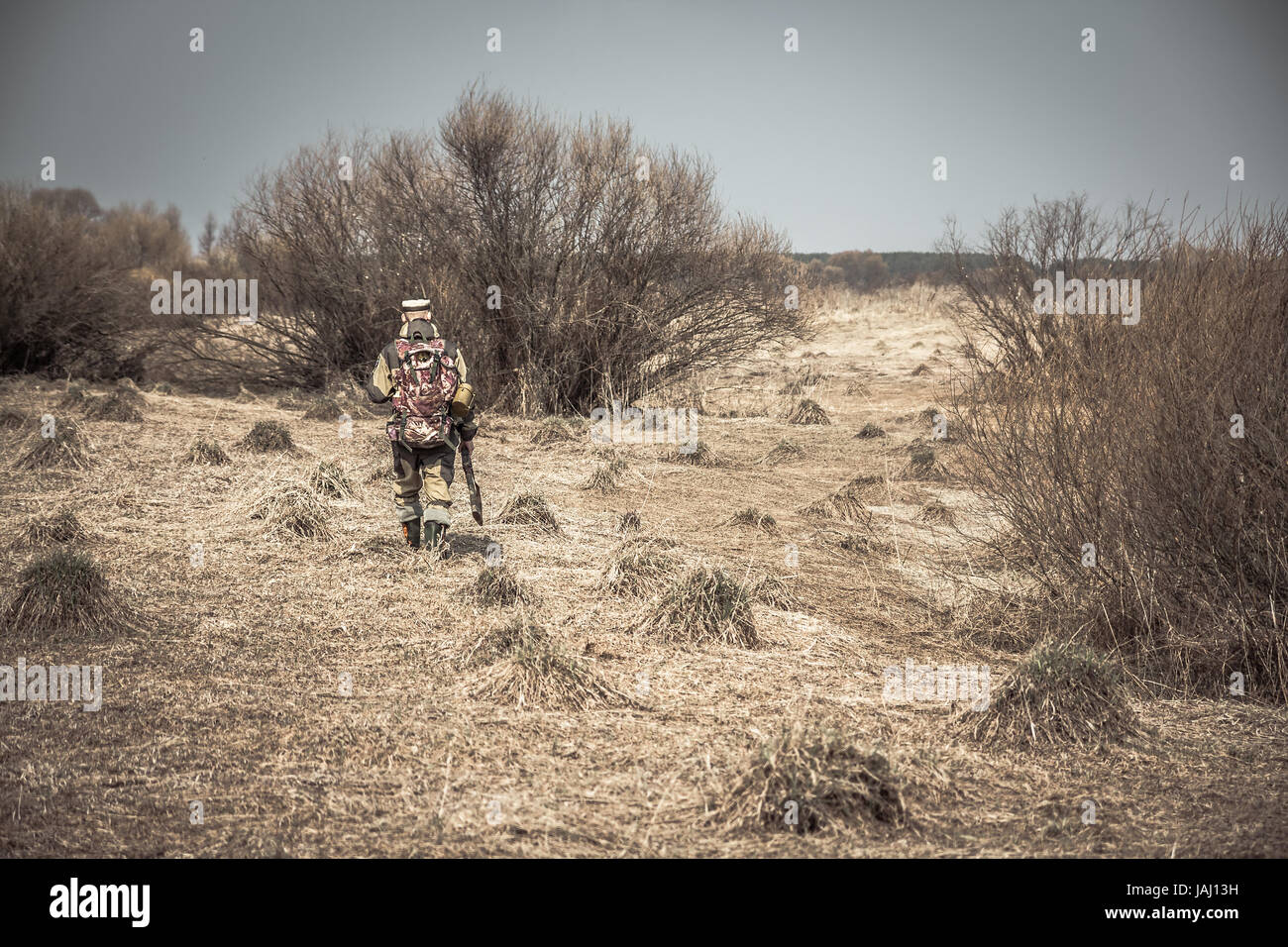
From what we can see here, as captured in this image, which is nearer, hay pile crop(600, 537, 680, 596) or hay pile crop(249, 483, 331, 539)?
hay pile crop(600, 537, 680, 596)

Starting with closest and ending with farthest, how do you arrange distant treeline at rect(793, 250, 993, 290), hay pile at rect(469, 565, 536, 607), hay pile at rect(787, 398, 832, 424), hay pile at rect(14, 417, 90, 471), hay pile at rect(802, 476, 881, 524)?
hay pile at rect(469, 565, 536, 607)
hay pile at rect(14, 417, 90, 471)
hay pile at rect(802, 476, 881, 524)
hay pile at rect(787, 398, 832, 424)
distant treeline at rect(793, 250, 993, 290)

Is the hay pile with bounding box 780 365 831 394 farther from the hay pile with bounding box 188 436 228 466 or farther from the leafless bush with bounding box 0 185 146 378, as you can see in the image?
the leafless bush with bounding box 0 185 146 378

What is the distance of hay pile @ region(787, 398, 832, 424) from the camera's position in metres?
15.7

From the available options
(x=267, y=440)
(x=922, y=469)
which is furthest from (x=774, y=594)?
(x=267, y=440)

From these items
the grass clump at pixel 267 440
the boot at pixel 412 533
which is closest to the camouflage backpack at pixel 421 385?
the boot at pixel 412 533

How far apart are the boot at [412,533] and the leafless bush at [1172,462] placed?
11.9ft

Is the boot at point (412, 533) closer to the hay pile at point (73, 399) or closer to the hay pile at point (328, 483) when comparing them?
the hay pile at point (328, 483)

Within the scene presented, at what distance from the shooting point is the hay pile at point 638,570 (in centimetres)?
636

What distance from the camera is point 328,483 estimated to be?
875cm

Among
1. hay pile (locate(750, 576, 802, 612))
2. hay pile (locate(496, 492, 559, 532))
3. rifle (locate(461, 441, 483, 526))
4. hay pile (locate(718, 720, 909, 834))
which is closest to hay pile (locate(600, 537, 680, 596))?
hay pile (locate(750, 576, 802, 612))

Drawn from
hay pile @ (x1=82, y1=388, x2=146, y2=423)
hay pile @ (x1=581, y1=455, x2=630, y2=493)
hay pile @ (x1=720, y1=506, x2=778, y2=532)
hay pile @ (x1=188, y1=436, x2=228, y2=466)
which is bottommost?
hay pile @ (x1=720, y1=506, x2=778, y2=532)

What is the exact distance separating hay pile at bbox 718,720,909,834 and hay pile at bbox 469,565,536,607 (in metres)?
2.59

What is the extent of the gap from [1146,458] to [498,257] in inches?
419

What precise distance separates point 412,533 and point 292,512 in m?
1.08
